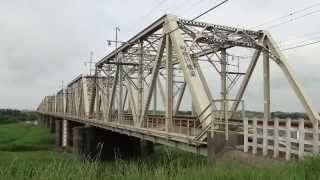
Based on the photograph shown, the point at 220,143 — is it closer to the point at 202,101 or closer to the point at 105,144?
the point at 202,101

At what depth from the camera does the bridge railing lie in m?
14.1

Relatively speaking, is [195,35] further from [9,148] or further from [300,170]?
[9,148]

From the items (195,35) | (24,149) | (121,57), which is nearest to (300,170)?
(195,35)

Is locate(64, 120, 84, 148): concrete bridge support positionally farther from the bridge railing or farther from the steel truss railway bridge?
the bridge railing

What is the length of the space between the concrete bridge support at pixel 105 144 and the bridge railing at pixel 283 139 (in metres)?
33.9

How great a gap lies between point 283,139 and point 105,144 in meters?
39.7

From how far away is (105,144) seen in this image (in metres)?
53.3

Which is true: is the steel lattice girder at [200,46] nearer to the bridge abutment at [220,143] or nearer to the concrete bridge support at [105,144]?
the bridge abutment at [220,143]

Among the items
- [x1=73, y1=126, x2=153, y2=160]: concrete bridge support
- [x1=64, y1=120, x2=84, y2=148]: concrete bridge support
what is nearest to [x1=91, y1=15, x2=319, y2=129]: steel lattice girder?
[x1=73, y1=126, x2=153, y2=160]: concrete bridge support

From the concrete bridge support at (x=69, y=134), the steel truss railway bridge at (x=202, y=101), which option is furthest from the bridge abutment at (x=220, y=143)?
the concrete bridge support at (x=69, y=134)

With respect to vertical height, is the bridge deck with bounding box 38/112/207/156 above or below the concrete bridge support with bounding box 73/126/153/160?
above

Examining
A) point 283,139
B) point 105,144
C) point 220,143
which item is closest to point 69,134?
point 105,144

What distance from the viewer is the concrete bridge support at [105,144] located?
50.9m

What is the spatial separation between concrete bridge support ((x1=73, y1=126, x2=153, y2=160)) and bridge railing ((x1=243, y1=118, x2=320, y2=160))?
3390 cm
